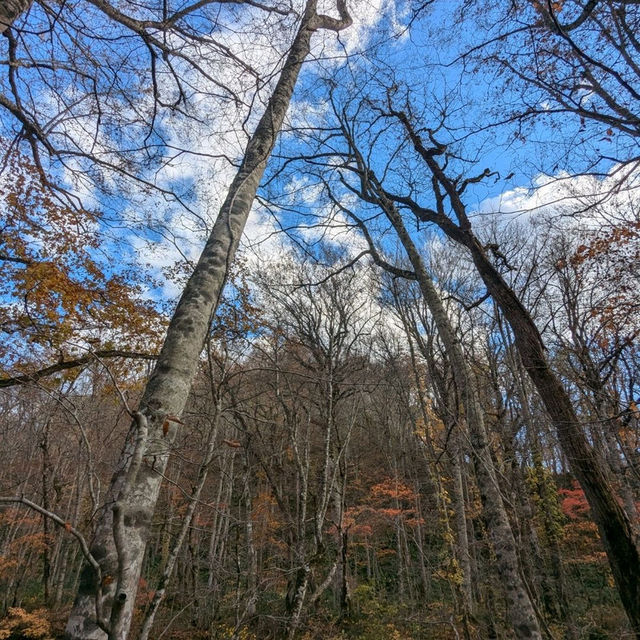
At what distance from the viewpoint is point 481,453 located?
Answer: 365 centimetres

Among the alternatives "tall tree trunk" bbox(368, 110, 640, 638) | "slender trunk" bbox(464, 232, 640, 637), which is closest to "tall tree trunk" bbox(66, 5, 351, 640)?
"tall tree trunk" bbox(368, 110, 640, 638)

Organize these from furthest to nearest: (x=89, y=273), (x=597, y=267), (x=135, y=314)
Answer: (x=597, y=267) < (x=135, y=314) < (x=89, y=273)

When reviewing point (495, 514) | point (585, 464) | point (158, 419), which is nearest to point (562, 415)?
point (585, 464)

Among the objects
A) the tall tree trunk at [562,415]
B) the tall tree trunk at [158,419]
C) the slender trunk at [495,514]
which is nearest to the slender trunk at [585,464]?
the tall tree trunk at [562,415]

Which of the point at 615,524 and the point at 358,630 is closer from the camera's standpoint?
the point at 615,524

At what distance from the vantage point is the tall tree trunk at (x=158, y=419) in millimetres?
1003

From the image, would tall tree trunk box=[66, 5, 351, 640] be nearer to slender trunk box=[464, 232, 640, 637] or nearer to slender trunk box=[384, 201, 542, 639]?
slender trunk box=[384, 201, 542, 639]

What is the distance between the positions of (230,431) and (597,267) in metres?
16.6

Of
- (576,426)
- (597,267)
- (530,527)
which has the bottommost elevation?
(530,527)

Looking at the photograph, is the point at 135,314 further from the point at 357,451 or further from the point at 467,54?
the point at 357,451

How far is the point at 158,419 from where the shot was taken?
1.48 m

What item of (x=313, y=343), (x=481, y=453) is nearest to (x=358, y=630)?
(x=313, y=343)

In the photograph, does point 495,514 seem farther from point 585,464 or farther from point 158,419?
point 158,419

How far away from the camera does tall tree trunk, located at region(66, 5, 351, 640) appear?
100 cm
